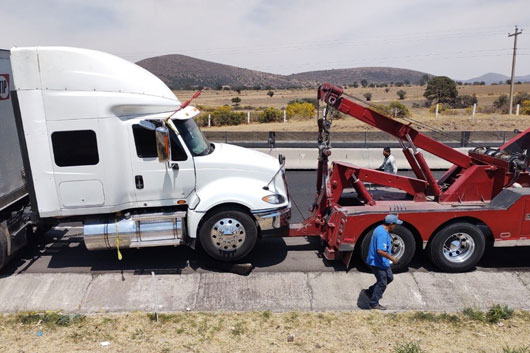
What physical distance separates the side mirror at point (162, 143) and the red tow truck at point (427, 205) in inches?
99.4

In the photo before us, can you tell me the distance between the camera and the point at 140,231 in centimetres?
734

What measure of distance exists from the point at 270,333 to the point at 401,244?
2.77 metres

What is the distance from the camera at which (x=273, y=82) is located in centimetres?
16525

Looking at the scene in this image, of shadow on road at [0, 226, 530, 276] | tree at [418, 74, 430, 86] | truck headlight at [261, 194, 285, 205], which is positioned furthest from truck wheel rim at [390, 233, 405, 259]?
tree at [418, 74, 430, 86]

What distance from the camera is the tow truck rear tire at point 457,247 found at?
7117 mm

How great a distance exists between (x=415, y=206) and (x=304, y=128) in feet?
82.2

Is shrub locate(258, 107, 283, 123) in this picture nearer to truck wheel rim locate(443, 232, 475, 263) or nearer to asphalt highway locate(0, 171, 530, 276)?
asphalt highway locate(0, 171, 530, 276)

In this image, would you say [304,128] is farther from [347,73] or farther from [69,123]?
[347,73]

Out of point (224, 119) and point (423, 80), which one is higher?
point (423, 80)

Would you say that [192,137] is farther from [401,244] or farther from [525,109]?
[525,109]

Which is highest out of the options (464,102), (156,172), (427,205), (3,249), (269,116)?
(156,172)

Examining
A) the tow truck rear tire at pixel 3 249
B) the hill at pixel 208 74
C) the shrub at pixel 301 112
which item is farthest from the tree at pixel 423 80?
the tow truck rear tire at pixel 3 249

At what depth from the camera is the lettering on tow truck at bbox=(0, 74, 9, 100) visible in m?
7.17

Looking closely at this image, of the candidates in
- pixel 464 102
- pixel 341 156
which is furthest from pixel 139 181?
pixel 464 102
